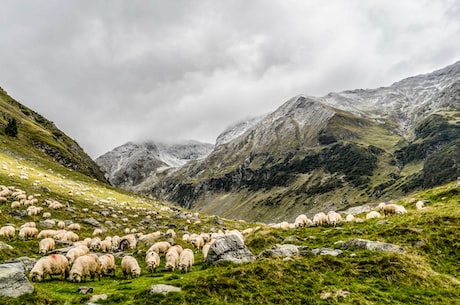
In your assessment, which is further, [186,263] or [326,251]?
[186,263]

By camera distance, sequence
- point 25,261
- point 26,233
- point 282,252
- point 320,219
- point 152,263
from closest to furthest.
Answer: point 282,252 < point 25,261 < point 152,263 < point 26,233 < point 320,219

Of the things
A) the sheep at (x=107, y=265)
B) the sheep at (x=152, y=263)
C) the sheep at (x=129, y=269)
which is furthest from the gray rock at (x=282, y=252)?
the sheep at (x=107, y=265)

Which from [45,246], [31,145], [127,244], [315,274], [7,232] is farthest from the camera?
[31,145]

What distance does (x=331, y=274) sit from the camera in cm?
1889

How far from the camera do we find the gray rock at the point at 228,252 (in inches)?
903

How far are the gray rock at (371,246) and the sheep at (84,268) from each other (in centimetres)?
1850

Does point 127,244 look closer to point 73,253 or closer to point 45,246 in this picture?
point 45,246

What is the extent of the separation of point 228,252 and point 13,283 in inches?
521

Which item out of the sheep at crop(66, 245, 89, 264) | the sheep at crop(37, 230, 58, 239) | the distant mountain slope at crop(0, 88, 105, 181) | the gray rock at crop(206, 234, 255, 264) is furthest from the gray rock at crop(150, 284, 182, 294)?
the distant mountain slope at crop(0, 88, 105, 181)

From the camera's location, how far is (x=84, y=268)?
22.5m

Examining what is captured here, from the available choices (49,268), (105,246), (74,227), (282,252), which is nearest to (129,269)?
(49,268)

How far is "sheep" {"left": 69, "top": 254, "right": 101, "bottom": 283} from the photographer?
71.4ft

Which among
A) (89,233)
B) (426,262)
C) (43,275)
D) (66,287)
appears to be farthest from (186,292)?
(89,233)

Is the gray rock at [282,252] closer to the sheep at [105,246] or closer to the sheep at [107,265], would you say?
the sheep at [107,265]
